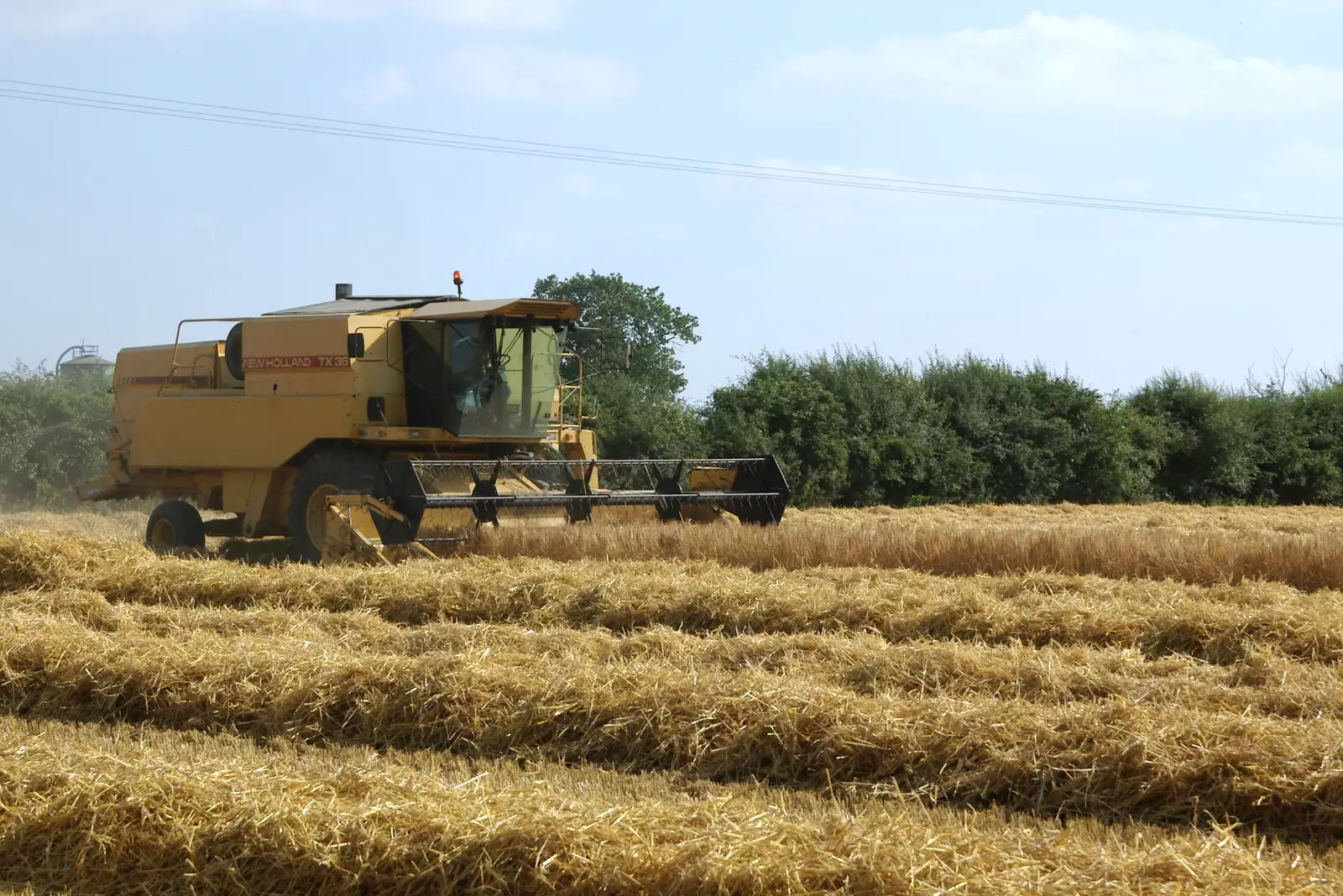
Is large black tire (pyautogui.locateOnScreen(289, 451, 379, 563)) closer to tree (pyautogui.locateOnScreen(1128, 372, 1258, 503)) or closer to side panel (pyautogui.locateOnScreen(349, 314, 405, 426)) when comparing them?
side panel (pyautogui.locateOnScreen(349, 314, 405, 426))

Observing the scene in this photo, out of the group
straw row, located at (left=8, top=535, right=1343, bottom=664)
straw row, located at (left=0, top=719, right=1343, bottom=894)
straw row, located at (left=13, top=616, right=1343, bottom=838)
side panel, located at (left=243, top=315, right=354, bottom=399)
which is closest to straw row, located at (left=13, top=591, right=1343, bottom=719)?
straw row, located at (left=13, top=616, right=1343, bottom=838)

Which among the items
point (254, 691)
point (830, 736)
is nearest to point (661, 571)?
point (254, 691)

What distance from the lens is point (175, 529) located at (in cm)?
1354

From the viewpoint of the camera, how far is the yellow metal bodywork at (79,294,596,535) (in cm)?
1283

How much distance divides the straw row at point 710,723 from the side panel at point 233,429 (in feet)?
19.0

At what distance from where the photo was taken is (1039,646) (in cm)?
712

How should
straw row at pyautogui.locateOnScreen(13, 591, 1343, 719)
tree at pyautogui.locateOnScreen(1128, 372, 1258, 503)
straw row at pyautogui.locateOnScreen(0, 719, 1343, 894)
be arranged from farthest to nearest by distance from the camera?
tree at pyautogui.locateOnScreen(1128, 372, 1258, 503) → straw row at pyautogui.locateOnScreen(13, 591, 1343, 719) → straw row at pyautogui.locateOnScreen(0, 719, 1343, 894)

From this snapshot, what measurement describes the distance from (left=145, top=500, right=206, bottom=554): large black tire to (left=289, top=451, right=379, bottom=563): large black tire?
4.64ft

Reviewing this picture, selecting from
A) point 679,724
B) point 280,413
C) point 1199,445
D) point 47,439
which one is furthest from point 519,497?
point 1199,445

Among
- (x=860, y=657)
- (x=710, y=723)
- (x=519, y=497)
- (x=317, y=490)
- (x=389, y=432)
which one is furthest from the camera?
(x=389, y=432)

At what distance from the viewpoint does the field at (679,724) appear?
3861 mm

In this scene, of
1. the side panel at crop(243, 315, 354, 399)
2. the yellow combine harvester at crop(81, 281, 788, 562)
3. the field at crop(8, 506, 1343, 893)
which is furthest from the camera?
the side panel at crop(243, 315, 354, 399)

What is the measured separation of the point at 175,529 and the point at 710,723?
9649 mm

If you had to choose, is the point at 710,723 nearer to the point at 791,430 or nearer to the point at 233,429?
the point at 233,429
